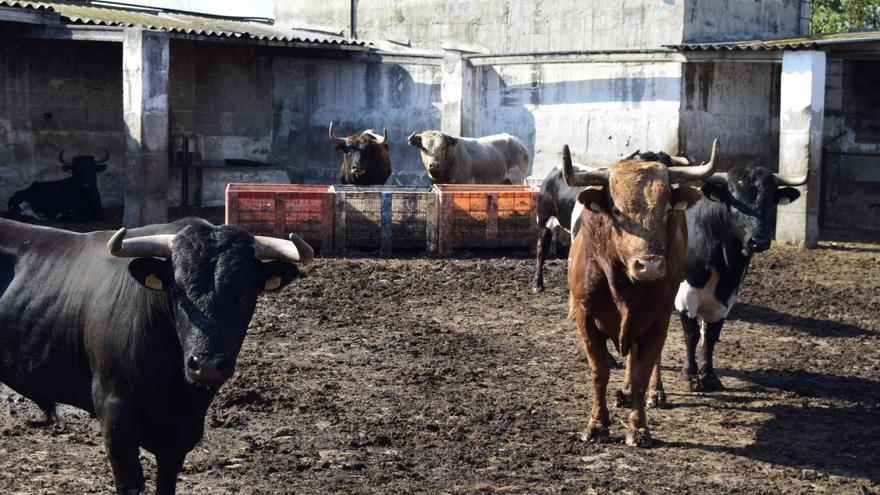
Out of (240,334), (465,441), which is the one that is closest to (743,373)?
(465,441)

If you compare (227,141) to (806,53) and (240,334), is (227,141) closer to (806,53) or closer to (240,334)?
(806,53)

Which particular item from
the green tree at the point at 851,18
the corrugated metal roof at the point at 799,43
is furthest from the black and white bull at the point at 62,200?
the green tree at the point at 851,18

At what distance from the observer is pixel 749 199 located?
870cm

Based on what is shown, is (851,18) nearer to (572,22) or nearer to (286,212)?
(572,22)

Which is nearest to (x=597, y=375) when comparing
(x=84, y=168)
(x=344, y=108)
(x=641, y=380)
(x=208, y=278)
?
(x=641, y=380)

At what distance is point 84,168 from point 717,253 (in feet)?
40.9

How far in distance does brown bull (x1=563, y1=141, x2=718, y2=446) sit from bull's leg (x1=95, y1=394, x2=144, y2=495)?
2.91 m

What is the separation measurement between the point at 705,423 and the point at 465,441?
169 cm

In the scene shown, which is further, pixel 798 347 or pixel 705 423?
pixel 798 347

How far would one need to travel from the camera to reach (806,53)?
16.6 metres

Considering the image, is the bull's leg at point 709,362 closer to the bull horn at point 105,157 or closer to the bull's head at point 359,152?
the bull's head at point 359,152

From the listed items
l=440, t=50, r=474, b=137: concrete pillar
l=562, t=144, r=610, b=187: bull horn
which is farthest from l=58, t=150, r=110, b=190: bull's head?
l=562, t=144, r=610, b=187: bull horn

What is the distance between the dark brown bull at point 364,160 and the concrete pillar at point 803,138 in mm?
5891

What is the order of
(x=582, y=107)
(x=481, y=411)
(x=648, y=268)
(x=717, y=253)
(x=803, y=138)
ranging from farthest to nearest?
(x=582, y=107) < (x=803, y=138) < (x=717, y=253) < (x=481, y=411) < (x=648, y=268)
